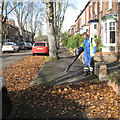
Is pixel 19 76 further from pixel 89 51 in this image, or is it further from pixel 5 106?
pixel 5 106

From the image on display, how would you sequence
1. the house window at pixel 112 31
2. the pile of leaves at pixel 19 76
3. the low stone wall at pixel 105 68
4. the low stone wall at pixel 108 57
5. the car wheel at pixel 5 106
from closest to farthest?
the car wheel at pixel 5 106
the low stone wall at pixel 105 68
the pile of leaves at pixel 19 76
the low stone wall at pixel 108 57
the house window at pixel 112 31

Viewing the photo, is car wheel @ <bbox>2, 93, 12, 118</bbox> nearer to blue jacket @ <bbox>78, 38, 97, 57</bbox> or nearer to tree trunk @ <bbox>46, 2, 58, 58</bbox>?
blue jacket @ <bbox>78, 38, 97, 57</bbox>

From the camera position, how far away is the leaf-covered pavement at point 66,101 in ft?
13.3

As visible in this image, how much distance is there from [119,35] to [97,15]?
8144mm

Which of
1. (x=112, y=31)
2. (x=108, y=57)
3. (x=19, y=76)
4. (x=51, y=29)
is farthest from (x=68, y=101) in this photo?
(x=112, y=31)

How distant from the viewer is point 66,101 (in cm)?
485

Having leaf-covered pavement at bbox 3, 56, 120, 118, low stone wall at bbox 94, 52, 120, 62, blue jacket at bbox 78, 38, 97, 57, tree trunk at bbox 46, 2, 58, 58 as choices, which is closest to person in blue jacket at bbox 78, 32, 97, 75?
blue jacket at bbox 78, 38, 97, 57

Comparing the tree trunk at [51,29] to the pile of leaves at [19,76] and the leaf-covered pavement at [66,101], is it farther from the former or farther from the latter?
the leaf-covered pavement at [66,101]

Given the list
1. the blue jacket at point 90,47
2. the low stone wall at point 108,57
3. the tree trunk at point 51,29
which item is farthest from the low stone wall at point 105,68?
the tree trunk at point 51,29

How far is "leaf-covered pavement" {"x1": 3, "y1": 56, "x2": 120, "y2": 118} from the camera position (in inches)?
160

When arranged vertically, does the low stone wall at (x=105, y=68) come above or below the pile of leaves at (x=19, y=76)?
above

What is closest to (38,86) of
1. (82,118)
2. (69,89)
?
(69,89)

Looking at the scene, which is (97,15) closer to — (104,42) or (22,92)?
(104,42)

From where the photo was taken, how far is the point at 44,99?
498 cm
